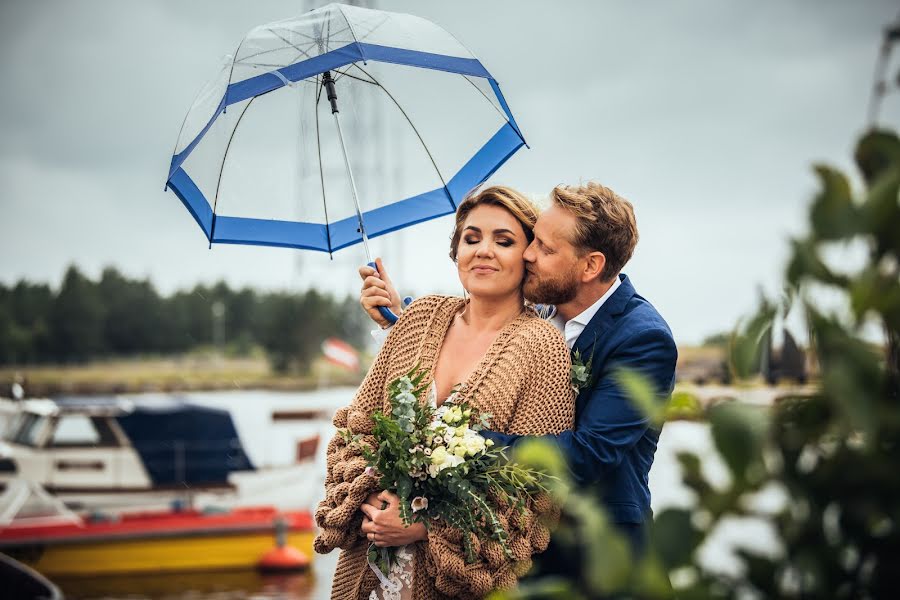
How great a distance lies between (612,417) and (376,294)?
928mm

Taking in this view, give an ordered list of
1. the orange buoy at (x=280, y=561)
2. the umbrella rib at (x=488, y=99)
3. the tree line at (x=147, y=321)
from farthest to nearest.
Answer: the tree line at (x=147, y=321) < the orange buoy at (x=280, y=561) < the umbrella rib at (x=488, y=99)

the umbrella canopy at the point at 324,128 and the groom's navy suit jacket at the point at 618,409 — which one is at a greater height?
the umbrella canopy at the point at 324,128

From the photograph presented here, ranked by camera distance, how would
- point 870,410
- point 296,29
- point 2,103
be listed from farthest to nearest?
point 2,103 < point 296,29 < point 870,410

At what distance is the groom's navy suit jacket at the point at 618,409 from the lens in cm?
251

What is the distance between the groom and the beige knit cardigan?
0.39ft

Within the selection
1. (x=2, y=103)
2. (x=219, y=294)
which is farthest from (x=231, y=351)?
(x=2, y=103)

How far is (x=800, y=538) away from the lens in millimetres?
650

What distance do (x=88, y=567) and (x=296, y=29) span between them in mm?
14195

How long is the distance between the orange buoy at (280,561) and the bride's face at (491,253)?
46.4 ft

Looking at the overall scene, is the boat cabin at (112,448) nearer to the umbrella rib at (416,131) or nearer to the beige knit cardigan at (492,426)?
the umbrella rib at (416,131)

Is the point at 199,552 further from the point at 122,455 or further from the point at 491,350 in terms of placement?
the point at 491,350

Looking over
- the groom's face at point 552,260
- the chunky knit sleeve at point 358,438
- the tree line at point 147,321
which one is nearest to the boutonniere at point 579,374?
the groom's face at point 552,260

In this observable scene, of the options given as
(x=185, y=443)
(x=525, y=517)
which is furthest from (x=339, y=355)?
(x=525, y=517)

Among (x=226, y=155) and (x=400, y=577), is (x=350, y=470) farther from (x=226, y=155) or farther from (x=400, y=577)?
(x=226, y=155)
